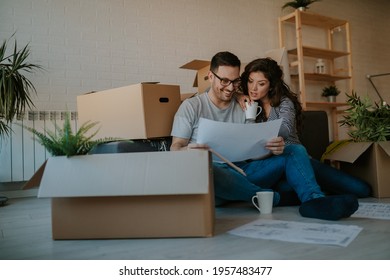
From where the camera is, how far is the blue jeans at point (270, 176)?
1.60m

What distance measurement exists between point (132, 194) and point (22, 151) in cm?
222

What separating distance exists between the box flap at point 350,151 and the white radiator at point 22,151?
2.17 m

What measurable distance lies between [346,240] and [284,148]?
2.20 feet

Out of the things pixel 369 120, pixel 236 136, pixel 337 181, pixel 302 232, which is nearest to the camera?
pixel 302 232

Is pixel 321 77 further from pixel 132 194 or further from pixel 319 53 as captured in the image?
pixel 132 194

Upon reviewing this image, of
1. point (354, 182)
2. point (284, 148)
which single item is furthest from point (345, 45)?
point (284, 148)

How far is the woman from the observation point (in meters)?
1.89

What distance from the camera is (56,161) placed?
123 cm

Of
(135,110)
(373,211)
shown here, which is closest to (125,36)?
(135,110)

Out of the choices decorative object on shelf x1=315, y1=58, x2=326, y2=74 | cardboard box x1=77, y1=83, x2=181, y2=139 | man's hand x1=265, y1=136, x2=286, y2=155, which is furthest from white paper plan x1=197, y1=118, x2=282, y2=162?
decorative object on shelf x1=315, y1=58, x2=326, y2=74

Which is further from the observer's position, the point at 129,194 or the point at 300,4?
the point at 300,4

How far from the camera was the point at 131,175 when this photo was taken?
1.17 m
